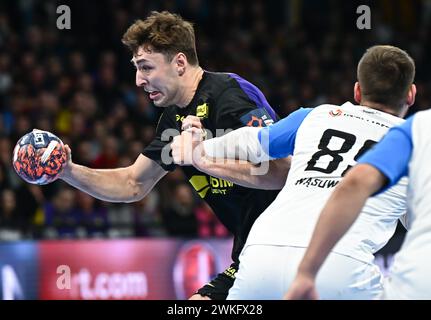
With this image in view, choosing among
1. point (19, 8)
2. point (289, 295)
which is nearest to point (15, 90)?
point (19, 8)

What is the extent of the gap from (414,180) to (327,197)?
2.67 ft

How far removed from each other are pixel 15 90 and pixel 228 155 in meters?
9.07

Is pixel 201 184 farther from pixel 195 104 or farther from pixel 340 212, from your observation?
pixel 340 212

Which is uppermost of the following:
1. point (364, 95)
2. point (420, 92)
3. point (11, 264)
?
point (364, 95)

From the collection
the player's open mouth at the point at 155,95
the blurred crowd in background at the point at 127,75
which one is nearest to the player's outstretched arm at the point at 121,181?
the player's open mouth at the point at 155,95

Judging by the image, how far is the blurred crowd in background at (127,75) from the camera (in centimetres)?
1166

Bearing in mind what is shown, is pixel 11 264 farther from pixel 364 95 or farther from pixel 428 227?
pixel 428 227

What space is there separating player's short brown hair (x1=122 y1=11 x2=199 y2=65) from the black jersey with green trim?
0.26 meters

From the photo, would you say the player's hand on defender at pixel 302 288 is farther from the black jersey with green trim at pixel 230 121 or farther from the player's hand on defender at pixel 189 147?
the black jersey with green trim at pixel 230 121

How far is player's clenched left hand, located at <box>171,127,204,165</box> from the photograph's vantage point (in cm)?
500

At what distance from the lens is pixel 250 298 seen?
4391 millimetres

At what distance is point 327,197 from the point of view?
437 cm

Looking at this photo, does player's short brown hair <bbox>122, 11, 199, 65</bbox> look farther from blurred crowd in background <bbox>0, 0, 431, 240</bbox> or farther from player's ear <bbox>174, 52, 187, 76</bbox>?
blurred crowd in background <bbox>0, 0, 431, 240</bbox>

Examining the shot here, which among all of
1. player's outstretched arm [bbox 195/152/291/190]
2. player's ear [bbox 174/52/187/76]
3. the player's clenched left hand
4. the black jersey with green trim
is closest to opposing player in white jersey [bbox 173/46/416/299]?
player's outstretched arm [bbox 195/152/291/190]
